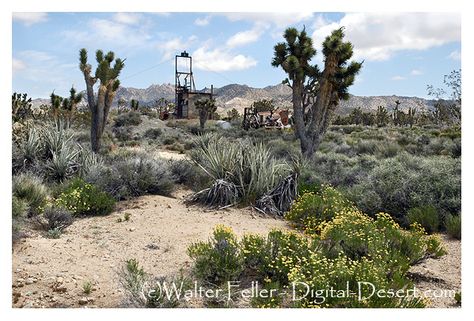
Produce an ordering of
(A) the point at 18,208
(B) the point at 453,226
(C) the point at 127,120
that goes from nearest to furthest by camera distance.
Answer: (A) the point at 18,208, (B) the point at 453,226, (C) the point at 127,120

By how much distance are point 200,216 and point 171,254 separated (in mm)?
1878

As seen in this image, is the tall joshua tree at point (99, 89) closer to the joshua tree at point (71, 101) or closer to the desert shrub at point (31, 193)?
the desert shrub at point (31, 193)

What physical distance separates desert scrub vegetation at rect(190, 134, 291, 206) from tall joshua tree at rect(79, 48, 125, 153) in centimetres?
617

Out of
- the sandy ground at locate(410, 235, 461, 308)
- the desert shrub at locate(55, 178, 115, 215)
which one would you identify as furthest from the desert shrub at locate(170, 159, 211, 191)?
the sandy ground at locate(410, 235, 461, 308)

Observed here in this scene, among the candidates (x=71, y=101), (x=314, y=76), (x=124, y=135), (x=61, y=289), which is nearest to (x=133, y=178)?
(x=61, y=289)

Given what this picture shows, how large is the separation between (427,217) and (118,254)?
5.19m

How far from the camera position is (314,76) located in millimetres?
16203

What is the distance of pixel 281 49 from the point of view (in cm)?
1630

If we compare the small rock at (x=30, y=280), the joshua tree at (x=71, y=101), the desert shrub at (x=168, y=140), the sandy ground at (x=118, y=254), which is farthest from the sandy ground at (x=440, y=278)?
the joshua tree at (x=71, y=101)

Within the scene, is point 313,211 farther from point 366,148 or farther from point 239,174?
point 366,148

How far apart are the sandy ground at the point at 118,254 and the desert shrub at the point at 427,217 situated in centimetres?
35

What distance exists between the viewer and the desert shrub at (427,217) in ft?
26.8

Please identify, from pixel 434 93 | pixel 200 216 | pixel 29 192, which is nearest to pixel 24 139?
pixel 29 192

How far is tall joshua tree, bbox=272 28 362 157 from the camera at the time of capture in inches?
621
